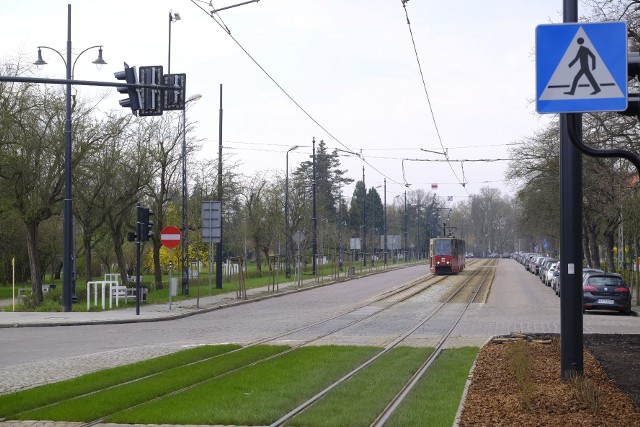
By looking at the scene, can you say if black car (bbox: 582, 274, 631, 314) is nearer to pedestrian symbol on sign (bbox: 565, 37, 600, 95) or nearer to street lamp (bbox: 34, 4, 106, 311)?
street lamp (bbox: 34, 4, 106, 311)

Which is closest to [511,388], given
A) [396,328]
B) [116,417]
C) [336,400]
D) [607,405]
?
[607,405]

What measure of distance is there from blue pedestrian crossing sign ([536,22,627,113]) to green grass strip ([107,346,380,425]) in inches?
189

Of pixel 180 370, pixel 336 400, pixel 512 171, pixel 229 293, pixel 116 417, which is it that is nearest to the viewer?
pixel 116 417

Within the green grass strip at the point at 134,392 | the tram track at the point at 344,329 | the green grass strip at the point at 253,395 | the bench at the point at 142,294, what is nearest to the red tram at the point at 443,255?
the tram track at the point at 344,329

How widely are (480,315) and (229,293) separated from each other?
680 inches

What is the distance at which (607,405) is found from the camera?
10.7m

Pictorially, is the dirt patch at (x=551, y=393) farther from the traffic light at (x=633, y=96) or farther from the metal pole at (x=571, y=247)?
the traffic light at (x=633, y=96)

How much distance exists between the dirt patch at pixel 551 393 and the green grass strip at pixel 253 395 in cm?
227

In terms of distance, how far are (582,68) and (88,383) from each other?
27.8 feet

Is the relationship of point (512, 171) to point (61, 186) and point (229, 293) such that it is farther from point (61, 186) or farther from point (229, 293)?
point (61, 186)

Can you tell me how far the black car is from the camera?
31438mm

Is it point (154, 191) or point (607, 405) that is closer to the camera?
point (607, 405)

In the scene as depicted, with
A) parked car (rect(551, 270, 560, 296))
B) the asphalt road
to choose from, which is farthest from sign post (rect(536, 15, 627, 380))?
parked car (rect(551, 270, 560, 296))

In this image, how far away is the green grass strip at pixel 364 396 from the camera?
10.1 meters
